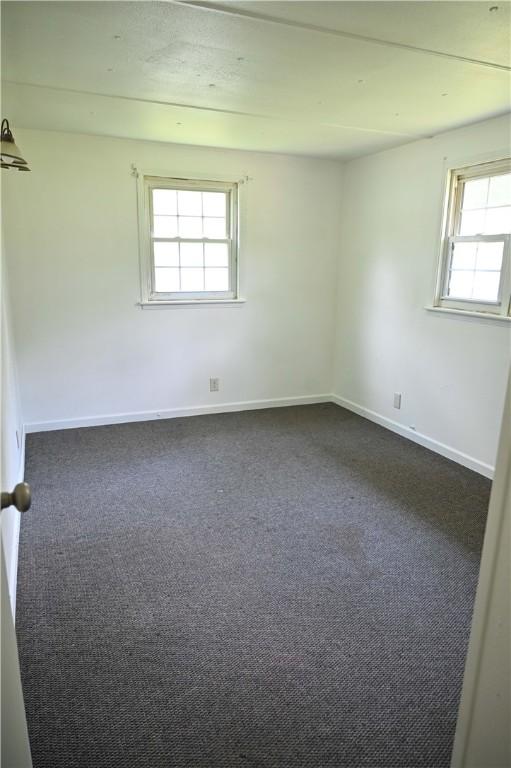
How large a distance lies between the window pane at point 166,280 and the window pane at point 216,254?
1.08 feet

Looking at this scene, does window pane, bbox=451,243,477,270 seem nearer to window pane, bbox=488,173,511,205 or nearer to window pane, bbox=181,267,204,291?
window pane, bbox=488,173,511,205

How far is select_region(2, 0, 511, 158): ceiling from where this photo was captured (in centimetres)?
188

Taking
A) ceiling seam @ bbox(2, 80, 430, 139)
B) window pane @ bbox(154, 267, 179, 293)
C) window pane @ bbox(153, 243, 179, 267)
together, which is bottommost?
window pane @ bbox(154, 267, 179, 293)

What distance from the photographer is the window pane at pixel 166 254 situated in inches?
175

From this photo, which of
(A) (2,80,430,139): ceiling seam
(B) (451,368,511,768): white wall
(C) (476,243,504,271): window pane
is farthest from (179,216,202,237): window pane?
(B) (451,368,511,768): white wall

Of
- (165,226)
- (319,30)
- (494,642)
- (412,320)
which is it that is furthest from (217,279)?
(494,642)

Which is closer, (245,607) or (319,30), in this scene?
(319,30)

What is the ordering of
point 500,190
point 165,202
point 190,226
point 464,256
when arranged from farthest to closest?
point 190,226, point 165,202, point 464,256, point 500,190

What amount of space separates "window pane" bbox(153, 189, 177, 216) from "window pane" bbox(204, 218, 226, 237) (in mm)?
320

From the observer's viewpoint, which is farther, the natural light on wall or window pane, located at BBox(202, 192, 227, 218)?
window pane, located at BBox(202, 192, 227, 218)

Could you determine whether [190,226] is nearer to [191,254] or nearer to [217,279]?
[191,254]

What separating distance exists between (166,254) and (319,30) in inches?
107

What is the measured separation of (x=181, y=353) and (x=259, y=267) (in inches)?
45.3

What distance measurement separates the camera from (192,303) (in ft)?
15.1
